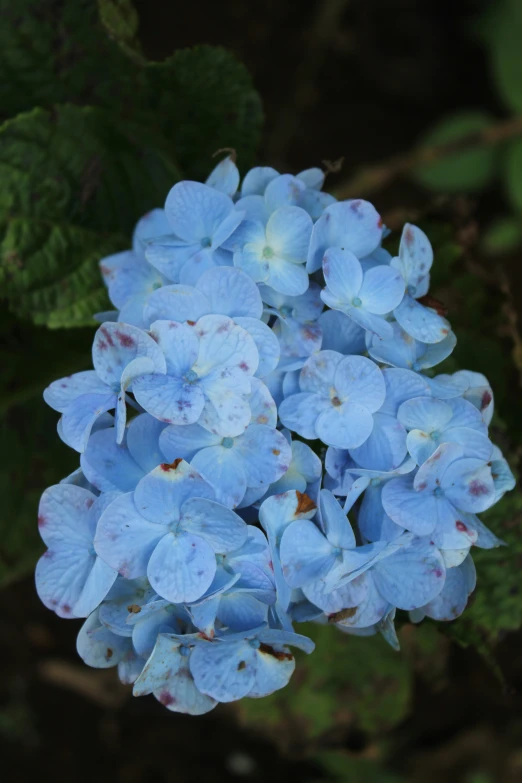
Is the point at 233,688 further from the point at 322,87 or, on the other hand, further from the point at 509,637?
the point at 322,87

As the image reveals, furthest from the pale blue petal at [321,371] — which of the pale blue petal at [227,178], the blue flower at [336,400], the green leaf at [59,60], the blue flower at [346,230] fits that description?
the green leaf at [59,60]

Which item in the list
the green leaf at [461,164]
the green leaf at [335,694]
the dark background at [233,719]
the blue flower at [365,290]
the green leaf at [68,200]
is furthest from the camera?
the green leaf at [461,164]

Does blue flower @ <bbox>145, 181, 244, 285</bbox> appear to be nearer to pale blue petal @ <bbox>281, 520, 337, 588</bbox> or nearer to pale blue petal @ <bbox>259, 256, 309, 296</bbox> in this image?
pale blue petal @ <bbox>259, 256, 309, 296</bbox>

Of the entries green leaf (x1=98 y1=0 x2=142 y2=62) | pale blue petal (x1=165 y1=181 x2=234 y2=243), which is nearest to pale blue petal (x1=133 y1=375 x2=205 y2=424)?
pale blue petal (x1=165 y1=181 x2=234 y2=243)

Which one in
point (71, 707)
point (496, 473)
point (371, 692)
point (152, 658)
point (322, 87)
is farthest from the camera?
point (322, 87)

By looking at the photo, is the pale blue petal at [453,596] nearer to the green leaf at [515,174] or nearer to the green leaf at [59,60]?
the green leaf at [59,60]

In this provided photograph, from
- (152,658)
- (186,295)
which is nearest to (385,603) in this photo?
(152,658)

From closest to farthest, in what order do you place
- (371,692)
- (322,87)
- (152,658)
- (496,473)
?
(152,658) < (496,473) < (371,692) < (322,87)

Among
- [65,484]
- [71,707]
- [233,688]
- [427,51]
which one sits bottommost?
[71,707]
